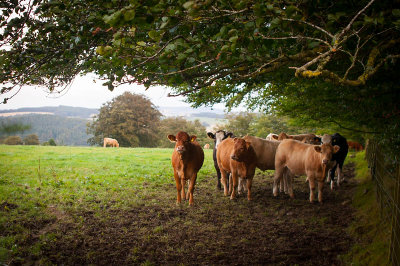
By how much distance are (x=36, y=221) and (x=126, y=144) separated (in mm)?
39292

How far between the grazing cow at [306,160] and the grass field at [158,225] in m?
0.74

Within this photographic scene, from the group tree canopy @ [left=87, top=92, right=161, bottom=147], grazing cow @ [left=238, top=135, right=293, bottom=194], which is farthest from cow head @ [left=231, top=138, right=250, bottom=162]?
tree canopy @ [left=87, top=92, right=161, bottom=147]

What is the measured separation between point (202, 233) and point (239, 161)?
286 centimetres

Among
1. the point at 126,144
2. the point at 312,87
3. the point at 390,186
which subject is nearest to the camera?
the point at 390,186

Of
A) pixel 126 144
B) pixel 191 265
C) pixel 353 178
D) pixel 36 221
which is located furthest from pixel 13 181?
pixel 126 144

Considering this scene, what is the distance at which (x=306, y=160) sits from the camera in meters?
9.05

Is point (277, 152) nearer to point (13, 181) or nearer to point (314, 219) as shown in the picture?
point (314, 219)

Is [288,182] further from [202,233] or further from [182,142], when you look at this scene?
[202,233]

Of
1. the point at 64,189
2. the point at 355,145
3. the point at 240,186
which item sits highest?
the point at 355,145

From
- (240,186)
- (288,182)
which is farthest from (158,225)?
(288,182)

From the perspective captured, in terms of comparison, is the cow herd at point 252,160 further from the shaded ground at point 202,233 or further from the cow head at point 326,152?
the shaded ground at point 202,233

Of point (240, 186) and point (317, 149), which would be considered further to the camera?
point (240, 186)

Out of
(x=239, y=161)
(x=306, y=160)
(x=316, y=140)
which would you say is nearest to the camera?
(x=239, y=161)

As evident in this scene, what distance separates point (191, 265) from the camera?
516 centimetres
